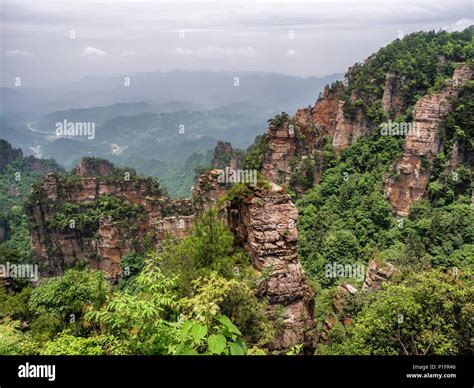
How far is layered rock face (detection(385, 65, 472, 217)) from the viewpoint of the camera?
26.9 metres

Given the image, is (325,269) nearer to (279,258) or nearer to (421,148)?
(421,148)

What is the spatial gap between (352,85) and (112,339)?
3716cm

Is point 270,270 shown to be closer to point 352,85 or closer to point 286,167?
point 286,167

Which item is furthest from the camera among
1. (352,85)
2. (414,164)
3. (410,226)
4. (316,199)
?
(352,85)

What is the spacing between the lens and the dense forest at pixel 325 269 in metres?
3.82

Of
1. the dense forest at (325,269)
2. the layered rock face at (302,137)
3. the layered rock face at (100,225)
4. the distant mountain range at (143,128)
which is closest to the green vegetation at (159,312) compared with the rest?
the dense forest at (325,269)

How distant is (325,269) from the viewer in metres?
22.8

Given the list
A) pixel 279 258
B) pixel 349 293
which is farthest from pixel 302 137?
pixel 279 258

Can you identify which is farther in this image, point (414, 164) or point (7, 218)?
point (7, 218)

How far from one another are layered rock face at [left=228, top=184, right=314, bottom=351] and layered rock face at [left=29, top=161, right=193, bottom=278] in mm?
18766

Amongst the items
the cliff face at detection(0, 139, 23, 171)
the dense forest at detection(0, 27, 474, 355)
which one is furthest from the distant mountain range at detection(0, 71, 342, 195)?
the dense forest at detection(0, 27, 474, 355)

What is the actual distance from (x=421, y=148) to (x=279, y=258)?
21.5m

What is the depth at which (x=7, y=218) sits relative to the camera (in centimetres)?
4709
